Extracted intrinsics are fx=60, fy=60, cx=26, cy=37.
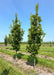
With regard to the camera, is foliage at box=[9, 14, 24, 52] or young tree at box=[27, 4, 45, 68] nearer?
young tree at box=[27, 4, 45, 68]

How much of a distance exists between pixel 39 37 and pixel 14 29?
24.2 feet

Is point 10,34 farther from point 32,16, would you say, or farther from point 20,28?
point 32,16

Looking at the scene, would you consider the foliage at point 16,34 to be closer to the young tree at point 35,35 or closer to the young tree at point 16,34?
the young tree at point 16,34

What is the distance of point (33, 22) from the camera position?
1098 cm

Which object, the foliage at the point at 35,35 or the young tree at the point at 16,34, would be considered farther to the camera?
the young tree at the point at 16,34

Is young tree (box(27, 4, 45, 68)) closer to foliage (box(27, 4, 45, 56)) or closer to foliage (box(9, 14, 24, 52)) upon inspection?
foliage (box(27, 4, 45, 56))

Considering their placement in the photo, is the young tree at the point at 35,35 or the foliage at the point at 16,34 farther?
A: the foliage at the point at 16,34

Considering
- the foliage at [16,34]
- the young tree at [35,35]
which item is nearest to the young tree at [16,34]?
the foliage at [16,34]

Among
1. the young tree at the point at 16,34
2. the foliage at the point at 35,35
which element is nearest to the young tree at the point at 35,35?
the foliage at the point at 35,35

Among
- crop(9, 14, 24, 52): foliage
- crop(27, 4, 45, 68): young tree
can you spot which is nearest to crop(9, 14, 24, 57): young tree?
crop(9, 14, 24, 52): foliage

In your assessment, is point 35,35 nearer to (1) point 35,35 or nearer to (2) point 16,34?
(1) point 35,35

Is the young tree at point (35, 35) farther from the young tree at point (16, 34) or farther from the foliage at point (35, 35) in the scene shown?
the young tree at point (16, 34)

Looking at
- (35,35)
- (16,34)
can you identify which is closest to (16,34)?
(16,34)

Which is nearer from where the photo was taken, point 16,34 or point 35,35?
point 35,35
